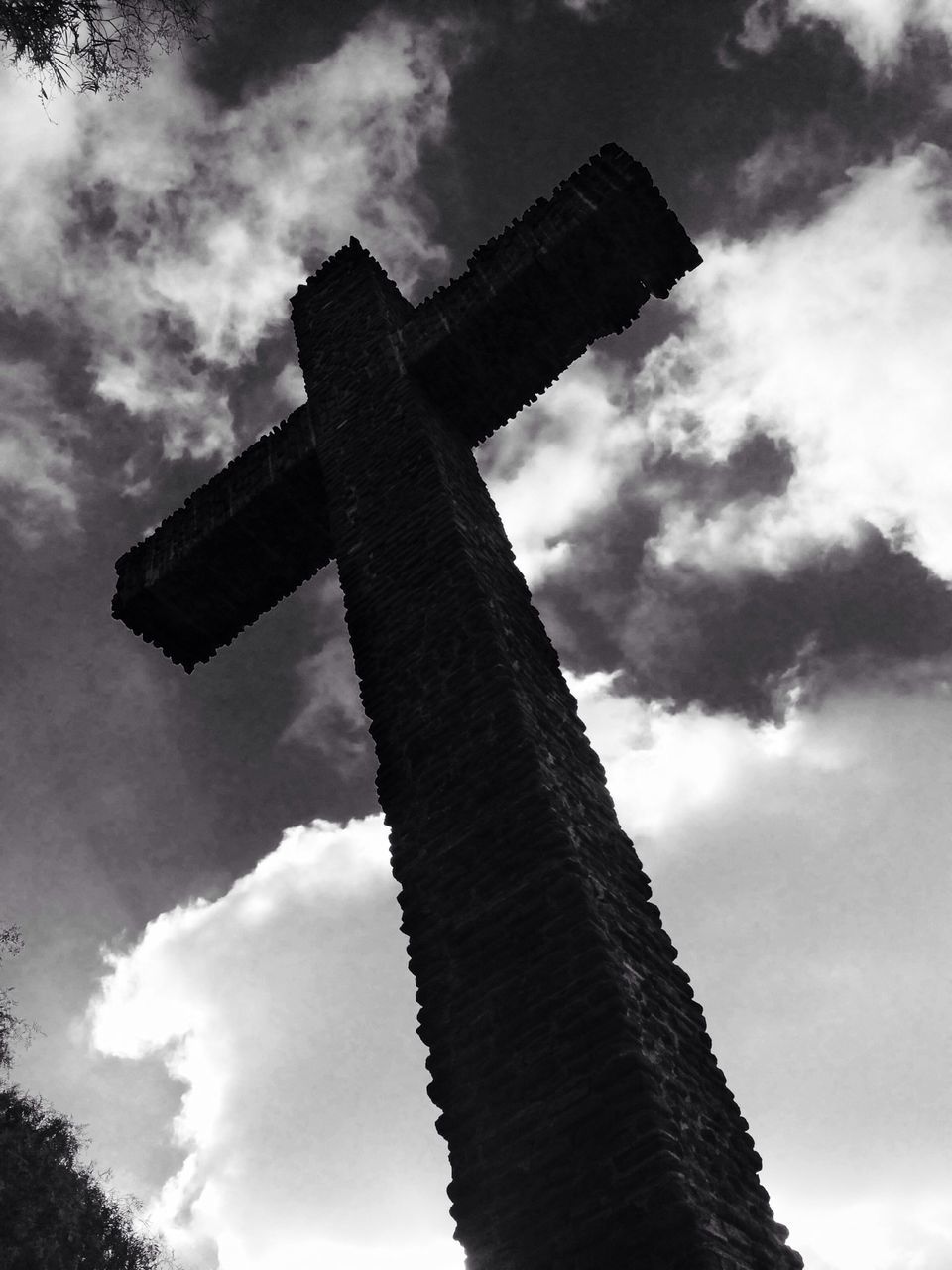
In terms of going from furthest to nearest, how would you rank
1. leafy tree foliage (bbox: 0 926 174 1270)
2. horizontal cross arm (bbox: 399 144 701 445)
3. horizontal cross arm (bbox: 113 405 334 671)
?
leafy tree foliage (bbox: 0 926 174 1270) < horizontal cross arm (bbox: 113 405 334 671) < horizontal cross arm (bbox: 399 144 701 445)

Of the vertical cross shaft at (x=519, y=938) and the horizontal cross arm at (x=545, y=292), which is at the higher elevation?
the horizontal cross arm at (x=545, y=292)

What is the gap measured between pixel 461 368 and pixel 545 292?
31.5 inches

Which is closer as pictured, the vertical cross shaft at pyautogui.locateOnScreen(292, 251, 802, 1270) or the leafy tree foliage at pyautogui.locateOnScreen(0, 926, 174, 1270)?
the vertical cross shaft at pyautogui.locateOnScreen(292, 251, 802, 1270)

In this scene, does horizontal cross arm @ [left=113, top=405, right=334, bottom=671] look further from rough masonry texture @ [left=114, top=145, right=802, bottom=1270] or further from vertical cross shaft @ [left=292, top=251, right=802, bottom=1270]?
vertical cross shaft @ [left=292, top=251, right=802, bottom=1270]

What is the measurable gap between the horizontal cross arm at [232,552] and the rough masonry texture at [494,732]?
2cm

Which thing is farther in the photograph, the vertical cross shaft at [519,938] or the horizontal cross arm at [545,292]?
the horizontal cross arm at [545,292]

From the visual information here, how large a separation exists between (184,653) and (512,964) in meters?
4.98

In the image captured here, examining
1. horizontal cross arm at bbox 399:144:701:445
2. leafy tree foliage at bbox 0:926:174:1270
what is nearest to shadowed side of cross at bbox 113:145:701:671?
horizontal cross arm at bbox 399:144:701:445

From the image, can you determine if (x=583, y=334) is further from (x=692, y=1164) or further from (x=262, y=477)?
(x=692, y=1164)

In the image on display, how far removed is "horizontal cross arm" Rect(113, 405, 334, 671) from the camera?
7156mm

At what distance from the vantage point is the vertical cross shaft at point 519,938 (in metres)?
3.20

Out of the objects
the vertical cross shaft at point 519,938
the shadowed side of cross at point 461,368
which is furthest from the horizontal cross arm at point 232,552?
the vertical cross shaft at point 519,938

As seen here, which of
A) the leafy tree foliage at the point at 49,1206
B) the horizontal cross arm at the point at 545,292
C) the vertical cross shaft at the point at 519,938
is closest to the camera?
the vertical cross shaft at the point at 519,938

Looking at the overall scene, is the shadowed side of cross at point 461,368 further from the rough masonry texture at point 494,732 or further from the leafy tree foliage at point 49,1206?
the leafy tree foliage at point 49,1206
